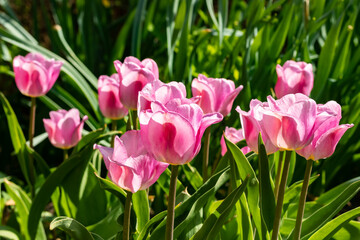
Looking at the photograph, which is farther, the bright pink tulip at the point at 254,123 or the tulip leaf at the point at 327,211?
the tulip leaf at the point at 327,211

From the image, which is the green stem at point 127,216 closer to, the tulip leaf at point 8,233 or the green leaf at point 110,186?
the green leaf at point 110,186

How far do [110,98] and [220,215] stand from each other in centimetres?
64

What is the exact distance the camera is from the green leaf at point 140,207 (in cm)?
113

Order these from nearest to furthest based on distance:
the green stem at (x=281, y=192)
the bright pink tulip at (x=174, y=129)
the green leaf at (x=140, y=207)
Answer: the bright pink tulip at (x=174, y=129), the green stem at (x=281, y=192), the green leaf at (x=140, y=207)

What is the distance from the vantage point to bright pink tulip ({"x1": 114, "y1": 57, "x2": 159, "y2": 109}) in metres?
1.16

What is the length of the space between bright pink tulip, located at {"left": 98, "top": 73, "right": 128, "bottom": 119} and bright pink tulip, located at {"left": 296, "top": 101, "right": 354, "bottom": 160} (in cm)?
66

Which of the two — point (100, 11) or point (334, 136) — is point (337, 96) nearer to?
point (334, 136)

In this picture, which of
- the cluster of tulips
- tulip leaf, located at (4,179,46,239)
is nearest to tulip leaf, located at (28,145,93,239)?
tulip leaf, located at (4,179,46,239)

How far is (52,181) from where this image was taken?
1322mm

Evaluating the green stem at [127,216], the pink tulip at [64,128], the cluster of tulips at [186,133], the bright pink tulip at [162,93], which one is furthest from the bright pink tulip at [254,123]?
the pink tulip at [64,128]

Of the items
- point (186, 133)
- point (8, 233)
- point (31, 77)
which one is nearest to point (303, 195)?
point (186, 133)

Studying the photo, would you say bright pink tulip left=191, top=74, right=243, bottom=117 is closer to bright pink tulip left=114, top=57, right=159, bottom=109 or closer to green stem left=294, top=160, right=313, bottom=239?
bright pink tulip left=114, top=57, right=159, bottom=109

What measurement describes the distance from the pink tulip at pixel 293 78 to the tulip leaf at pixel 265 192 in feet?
1.37

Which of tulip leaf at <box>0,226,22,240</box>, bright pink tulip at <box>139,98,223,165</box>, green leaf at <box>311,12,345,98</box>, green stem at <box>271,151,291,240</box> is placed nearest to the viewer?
bright pink tulip at <box>139,98,223,165</box>
